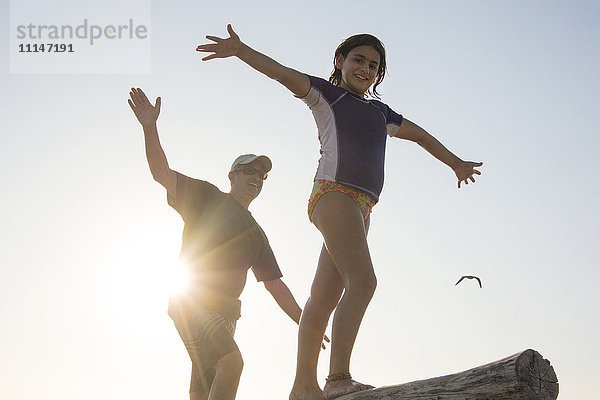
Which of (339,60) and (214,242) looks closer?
(339,60)

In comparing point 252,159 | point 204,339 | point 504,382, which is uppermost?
point 252,159

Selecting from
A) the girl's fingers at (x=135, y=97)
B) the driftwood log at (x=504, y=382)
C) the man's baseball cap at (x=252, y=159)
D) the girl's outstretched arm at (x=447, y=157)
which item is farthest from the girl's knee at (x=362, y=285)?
the man's baseball cap at (x=252, y=159)

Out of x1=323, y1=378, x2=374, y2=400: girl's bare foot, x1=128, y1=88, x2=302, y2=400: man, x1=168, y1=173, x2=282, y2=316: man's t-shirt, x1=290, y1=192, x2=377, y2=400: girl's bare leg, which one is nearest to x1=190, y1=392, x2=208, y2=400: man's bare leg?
x1=128, y1=88, x2=302, y2=400: man

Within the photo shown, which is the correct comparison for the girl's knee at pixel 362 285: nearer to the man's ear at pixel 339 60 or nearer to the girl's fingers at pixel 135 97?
the man's ear at pixel 339 60

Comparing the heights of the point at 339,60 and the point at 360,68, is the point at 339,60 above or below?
above

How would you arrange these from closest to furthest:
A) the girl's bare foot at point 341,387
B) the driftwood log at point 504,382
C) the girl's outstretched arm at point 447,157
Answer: the driftwood log at point 504,382
the girl's bare foot at point 341,387
the girl's outstretched arm at point 447,157

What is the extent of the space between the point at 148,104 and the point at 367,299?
236 centimetres

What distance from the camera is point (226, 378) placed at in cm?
553

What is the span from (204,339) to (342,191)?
1.80 metres

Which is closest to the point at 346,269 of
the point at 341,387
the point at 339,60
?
the point at 341,387

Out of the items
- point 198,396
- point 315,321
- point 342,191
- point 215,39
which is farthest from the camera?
point 198,396

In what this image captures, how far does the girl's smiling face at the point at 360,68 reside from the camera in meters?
5.38

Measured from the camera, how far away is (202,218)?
647 cm

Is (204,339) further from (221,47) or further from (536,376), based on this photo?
(536,376)
